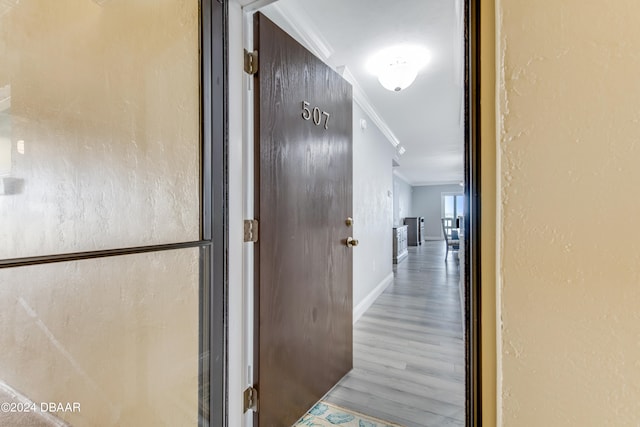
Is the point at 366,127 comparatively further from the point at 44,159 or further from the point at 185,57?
the point at 44,159

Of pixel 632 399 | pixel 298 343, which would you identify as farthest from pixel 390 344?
pixel 632 399

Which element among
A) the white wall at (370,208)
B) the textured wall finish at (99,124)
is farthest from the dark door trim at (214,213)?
the white wall at (370,208)

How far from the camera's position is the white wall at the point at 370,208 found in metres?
3.11

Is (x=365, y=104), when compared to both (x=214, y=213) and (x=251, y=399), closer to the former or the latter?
(x=214, y=213)

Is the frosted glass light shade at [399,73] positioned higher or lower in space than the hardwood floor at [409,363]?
higher

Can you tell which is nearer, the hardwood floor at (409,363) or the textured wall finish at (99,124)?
the textured wall finish at (99,124)

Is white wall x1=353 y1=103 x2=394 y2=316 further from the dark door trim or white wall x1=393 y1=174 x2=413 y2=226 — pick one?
white wall x1=393 y1=174 x2=413 y2=226

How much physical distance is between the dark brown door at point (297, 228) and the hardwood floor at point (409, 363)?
21 cm

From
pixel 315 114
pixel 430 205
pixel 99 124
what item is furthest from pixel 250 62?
pixel 430 205

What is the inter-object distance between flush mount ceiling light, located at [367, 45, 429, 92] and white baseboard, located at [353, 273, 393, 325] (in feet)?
7.36

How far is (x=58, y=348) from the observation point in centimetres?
79

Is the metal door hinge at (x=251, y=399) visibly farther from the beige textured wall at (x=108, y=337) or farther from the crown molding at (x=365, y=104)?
the crown molding at (x=365, y=104)

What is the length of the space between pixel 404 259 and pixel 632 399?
6.59 metres

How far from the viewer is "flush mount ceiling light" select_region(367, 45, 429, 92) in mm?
2232
